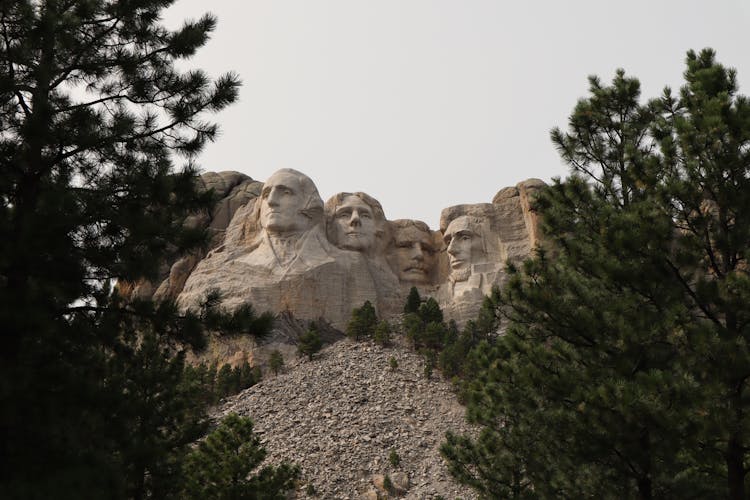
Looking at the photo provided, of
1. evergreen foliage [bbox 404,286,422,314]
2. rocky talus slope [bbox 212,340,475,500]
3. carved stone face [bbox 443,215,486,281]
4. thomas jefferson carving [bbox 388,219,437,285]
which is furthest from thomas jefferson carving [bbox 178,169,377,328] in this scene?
carved stone face [bbox 443,215,486,281]

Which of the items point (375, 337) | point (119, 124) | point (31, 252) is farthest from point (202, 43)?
point (375, 337)

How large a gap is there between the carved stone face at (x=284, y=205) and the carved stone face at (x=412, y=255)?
487 centimetres

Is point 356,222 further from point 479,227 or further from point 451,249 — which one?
point 479,227

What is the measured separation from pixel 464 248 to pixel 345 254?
4761 millimetres

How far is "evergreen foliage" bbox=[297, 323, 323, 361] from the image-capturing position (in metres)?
37.3

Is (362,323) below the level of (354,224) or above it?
below

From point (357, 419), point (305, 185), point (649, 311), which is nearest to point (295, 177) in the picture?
point (305, 185)

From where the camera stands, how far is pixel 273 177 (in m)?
40.6

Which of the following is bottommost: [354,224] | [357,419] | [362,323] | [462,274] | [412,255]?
[357,419]

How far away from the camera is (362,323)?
3831 cm

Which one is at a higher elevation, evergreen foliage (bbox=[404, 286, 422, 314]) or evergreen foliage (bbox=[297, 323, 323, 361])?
evergreen foliage (bbox=[404, 286, 422, 314])

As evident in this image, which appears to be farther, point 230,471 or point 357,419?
point 357,419

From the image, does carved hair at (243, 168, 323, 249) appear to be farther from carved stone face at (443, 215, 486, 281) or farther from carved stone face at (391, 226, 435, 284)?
carved stone face at (443, 215, 486, 281)

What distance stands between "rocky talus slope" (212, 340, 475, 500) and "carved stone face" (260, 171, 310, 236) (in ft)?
17.0
